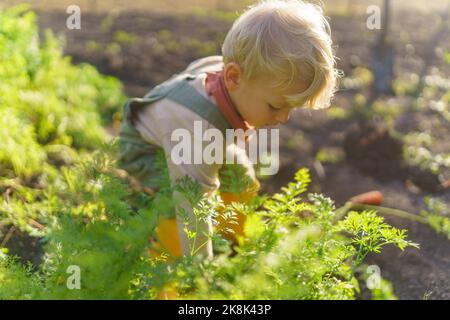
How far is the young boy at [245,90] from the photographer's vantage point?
94.3 inches

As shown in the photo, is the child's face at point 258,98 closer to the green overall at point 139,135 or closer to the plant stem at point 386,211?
the green overall at point 139,135

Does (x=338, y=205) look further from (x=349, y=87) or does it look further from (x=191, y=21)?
(x=191, y=21)

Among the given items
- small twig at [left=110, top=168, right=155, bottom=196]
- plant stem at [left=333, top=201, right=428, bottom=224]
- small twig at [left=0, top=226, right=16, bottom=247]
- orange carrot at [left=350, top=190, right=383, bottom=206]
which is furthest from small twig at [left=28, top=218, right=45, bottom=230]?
orange carrot at [left=350, top=190, right=383, bottom=206]

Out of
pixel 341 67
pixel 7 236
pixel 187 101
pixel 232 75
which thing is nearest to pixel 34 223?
pixel 7 236

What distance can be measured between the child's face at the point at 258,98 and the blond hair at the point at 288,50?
31mm

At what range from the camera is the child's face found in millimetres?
2453

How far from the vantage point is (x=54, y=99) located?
3.77m

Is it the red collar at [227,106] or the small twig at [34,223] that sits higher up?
the red collar at [227,106]

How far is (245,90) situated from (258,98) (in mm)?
84

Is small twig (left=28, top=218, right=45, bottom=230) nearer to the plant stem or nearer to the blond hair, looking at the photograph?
the blond hair

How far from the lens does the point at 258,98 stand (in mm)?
2533

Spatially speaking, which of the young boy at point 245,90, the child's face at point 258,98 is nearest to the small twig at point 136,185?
the young boy at point 245,90

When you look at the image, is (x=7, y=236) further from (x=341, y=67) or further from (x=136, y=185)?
(x=341, y=67)

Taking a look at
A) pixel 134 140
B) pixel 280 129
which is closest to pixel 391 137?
pixel 280 129
